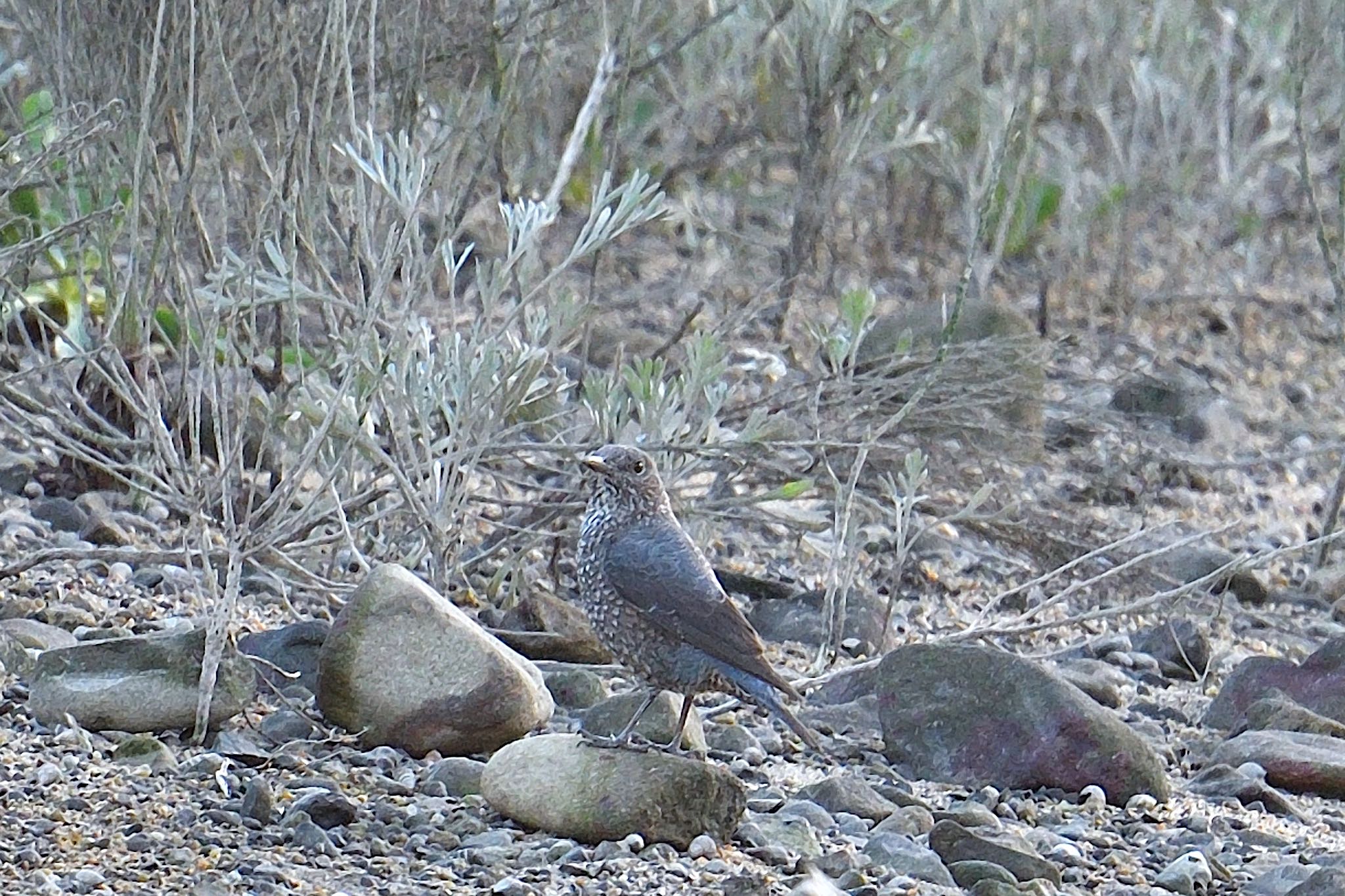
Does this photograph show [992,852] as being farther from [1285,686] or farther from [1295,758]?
[1285,686]

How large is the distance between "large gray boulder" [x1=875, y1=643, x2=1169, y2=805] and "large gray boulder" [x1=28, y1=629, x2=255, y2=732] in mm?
1512

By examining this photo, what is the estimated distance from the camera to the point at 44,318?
4883 mm

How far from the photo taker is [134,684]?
430cm

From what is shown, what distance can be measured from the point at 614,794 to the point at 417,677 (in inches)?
24.2

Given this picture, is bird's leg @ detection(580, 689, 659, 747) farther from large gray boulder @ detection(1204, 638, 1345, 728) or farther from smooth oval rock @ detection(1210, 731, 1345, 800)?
large gray boulder @ detection(1204, 638, 1345, 728)

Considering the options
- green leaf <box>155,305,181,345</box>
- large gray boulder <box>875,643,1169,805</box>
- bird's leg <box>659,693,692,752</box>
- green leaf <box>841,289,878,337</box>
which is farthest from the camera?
green leaf <box>155,305,181,345</box>

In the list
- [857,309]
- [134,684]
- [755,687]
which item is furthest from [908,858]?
[857,309]

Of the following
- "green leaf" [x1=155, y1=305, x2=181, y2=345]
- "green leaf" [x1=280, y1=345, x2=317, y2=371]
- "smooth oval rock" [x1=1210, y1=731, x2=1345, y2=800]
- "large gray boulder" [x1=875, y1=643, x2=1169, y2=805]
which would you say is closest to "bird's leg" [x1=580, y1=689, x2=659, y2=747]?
"large gray boulder" [x1=875, y1=643, x2=1169, y2=805]

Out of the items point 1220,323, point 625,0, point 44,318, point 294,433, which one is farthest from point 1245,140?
point 44,318

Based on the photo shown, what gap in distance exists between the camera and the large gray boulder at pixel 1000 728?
181 inches

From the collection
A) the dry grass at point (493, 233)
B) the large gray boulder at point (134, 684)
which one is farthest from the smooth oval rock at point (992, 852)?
the large gray boulder at point (134, 684)

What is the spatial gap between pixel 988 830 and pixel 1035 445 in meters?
2.44

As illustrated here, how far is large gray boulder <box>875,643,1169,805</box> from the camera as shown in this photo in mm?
4605

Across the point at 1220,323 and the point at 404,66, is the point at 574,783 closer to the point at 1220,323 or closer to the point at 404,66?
the point at 404,66
